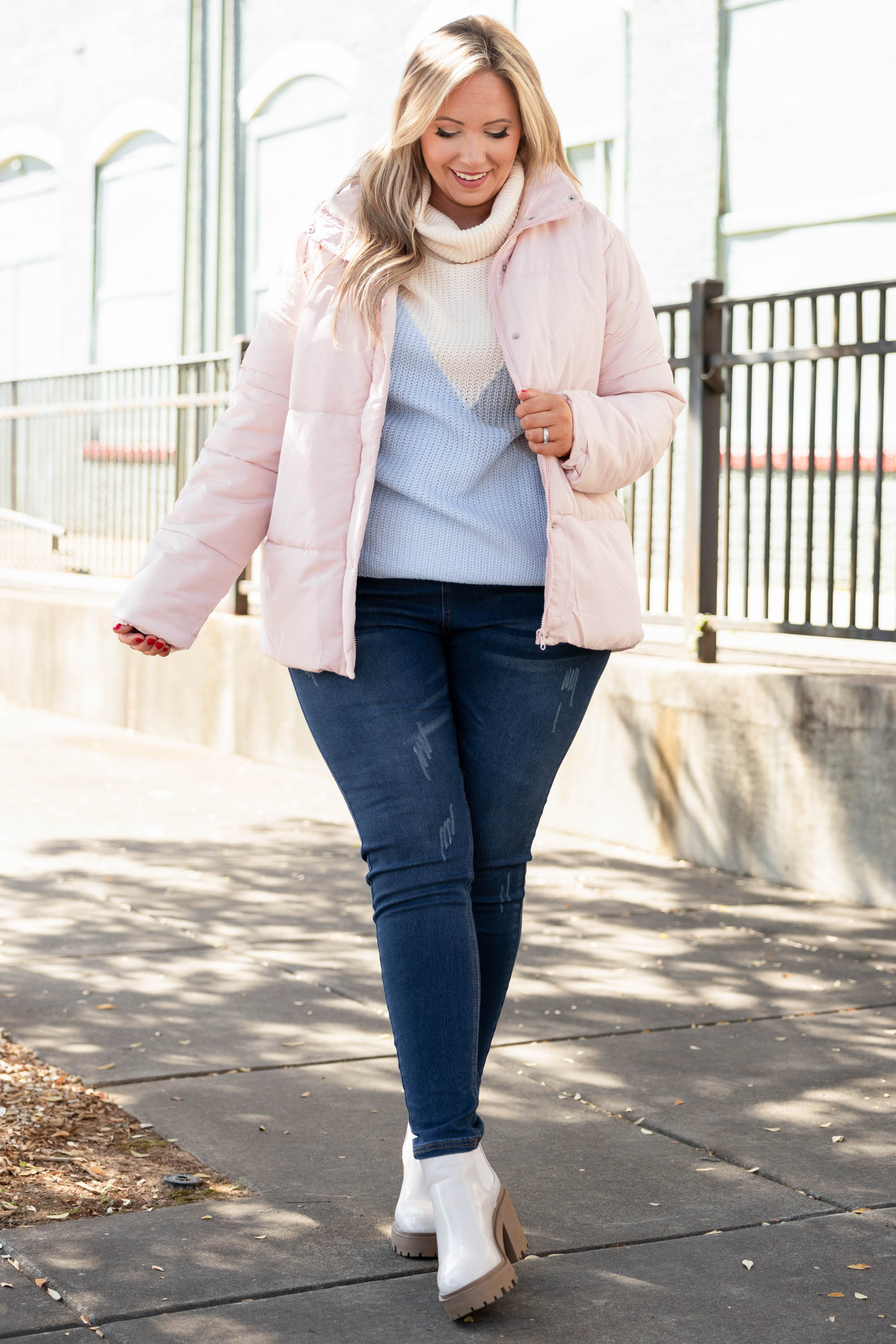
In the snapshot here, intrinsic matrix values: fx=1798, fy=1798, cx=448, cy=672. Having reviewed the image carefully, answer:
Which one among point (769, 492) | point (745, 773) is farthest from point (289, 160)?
point (745, 773)

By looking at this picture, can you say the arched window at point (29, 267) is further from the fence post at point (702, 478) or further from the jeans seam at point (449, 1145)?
the jeans seam at point (449, 1145)

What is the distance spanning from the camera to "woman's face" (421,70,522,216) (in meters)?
2.86

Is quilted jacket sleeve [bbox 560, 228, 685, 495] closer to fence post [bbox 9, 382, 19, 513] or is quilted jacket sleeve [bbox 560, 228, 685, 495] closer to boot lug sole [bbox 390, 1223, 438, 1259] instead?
boot lug sole [bbox 390, 1223, 438, 1259]

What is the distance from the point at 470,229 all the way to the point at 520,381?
0.26 meters

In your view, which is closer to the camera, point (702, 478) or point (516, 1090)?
point (516, 1090)

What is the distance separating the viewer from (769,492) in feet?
20.7

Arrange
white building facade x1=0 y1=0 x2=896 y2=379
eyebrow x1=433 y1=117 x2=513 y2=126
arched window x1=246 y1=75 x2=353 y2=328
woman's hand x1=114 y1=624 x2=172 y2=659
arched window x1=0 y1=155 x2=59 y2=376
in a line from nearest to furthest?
eyebrow x1=433 y1=117 x2=513 y2=126 < woman's hand x1=114 y1=624 x2=172 y2=659 < white building facade x1=0 y1=0 x2=896 y2=379 < arched window x1=246 y1=75 x2=353 y2=328 < arched window x1=0 y1=155 x2=59 y2=376

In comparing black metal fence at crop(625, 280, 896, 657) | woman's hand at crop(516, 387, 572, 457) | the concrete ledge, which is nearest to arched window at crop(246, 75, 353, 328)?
black metal fence at crop(625, 280, 896, 657)

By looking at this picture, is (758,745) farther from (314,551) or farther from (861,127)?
(861,127)

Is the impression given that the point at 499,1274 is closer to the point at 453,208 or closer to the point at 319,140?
the point at 453,208

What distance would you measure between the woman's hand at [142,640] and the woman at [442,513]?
1.7 inches

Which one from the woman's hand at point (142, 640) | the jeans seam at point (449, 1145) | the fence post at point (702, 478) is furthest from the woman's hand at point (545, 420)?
the fence post at point (702, 478)

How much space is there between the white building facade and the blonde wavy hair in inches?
120

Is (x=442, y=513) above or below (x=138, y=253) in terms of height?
below
